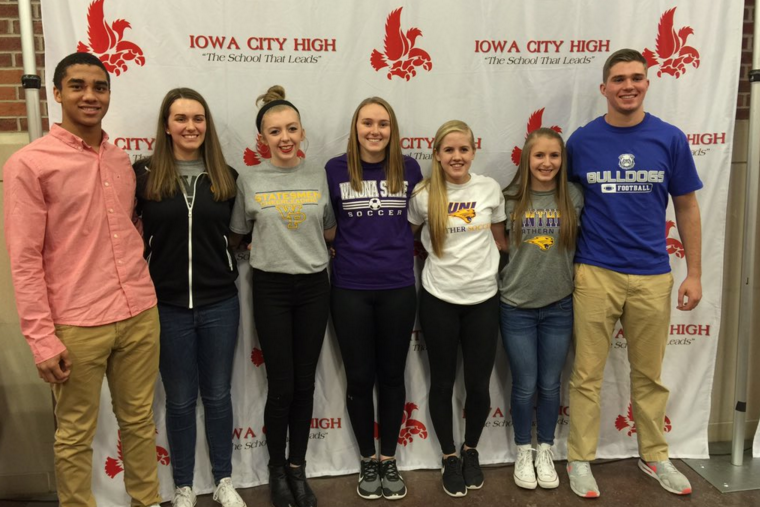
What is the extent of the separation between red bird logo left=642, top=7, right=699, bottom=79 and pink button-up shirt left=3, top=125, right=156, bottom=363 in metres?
2.48

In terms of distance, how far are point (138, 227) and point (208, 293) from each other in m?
0.37

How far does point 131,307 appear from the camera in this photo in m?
1.93

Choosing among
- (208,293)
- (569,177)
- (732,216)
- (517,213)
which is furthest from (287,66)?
(732,216)

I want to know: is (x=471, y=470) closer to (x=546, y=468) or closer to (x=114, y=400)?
(x=546, y=468)

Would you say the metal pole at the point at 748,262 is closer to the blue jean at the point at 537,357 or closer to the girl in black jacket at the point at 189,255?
the blue jean at the point at 537,357

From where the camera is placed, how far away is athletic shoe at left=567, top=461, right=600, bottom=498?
2439 millimetres

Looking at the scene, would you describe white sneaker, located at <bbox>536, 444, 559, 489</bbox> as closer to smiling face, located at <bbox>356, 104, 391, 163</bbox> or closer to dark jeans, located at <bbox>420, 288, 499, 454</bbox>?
dark jeans, located at <bbox>420, 288, 499, 454</bbox>

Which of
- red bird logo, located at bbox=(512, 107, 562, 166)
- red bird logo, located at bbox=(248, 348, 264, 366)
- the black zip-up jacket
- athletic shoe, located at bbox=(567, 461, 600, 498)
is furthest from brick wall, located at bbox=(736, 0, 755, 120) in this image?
red bird logo, located at bbox=(248, 348, 264, 366)

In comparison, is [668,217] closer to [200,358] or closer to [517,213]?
[517,213]

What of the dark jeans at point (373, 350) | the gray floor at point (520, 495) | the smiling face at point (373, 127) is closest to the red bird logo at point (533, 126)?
the smiling face at point (373, 127)

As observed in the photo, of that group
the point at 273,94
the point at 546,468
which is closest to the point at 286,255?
the point at 273,94

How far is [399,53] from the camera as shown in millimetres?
2523

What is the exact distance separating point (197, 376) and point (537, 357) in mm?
1548

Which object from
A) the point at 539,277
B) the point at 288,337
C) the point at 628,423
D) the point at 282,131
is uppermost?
the point at 282,131
